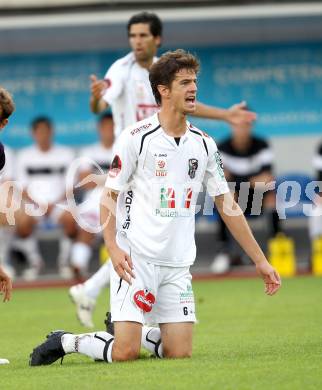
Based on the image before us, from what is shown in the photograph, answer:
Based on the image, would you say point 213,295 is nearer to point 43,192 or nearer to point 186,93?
point 43,192

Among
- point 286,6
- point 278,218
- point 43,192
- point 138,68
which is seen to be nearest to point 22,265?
point 43,192

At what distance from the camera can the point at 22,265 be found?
17.1 m

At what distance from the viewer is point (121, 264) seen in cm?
759

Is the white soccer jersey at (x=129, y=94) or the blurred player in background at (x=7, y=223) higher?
the white soccer jersey at (x=129, y=94)

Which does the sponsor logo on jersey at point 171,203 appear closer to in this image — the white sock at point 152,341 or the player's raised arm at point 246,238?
the player's raised arm at point 246,238

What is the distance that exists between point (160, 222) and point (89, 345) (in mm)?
941

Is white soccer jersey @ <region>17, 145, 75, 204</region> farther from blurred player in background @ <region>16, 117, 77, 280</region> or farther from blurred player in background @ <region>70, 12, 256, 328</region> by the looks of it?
blurred player in background @ <region>70, 12, 256, 328</region>

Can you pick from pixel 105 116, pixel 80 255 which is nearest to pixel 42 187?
pixel 105 116

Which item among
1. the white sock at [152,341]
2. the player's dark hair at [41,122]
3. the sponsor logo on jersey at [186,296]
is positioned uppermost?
the player's dark hair at [41,122]

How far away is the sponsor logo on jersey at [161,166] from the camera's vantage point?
7.95m

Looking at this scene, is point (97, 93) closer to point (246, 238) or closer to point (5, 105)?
point (5, 105)

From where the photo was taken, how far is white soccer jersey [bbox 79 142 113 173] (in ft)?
52.7

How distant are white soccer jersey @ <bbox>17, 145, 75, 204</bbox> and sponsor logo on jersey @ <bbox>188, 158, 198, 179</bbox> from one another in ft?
28.5

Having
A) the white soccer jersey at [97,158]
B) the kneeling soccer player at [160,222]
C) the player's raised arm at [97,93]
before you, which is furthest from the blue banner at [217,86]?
the kneeling soccer player at [160,222]
